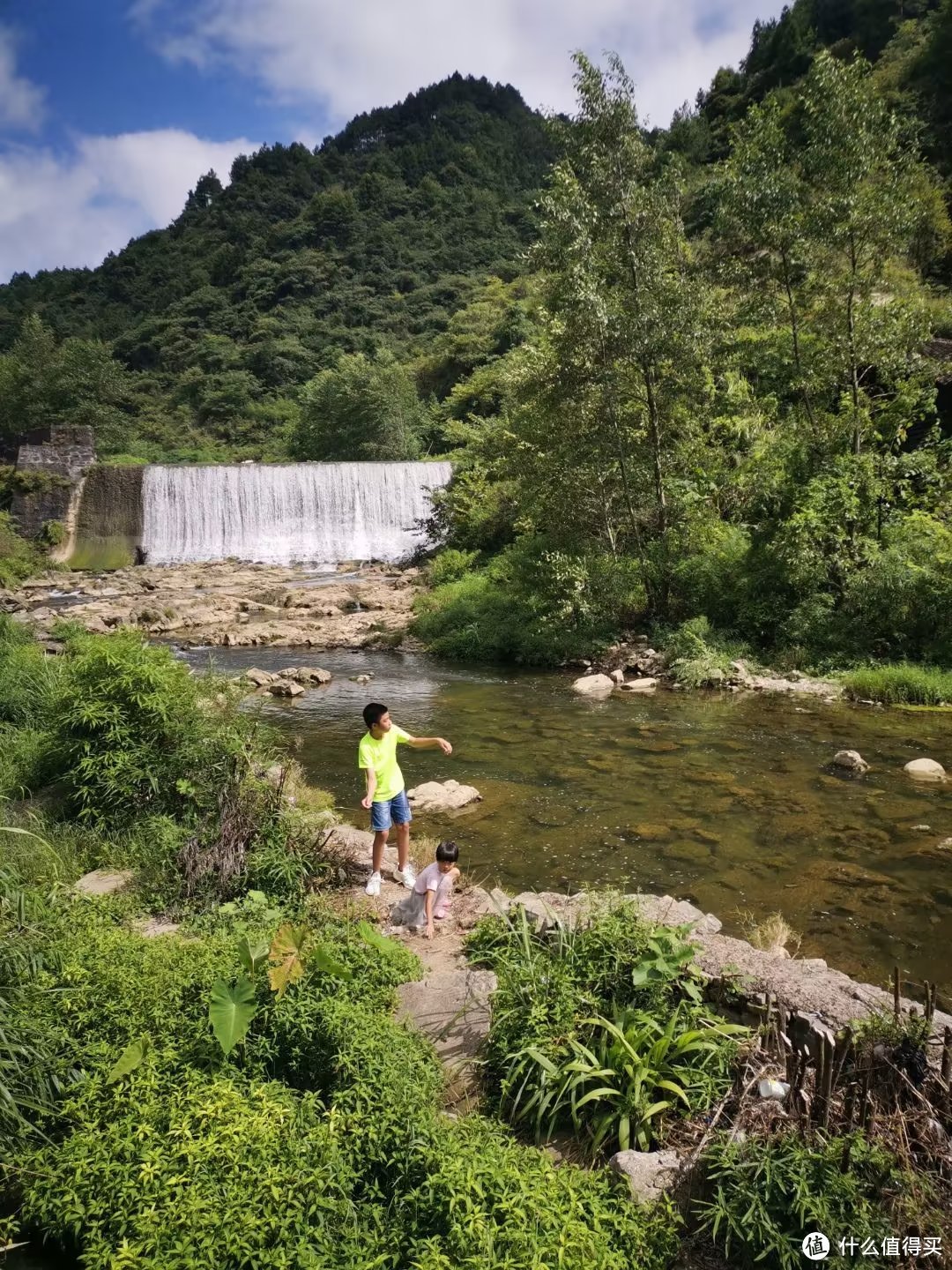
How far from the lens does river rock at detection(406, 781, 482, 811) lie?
24.9ft

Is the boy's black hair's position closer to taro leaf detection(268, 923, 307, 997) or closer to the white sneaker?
the white sneaker

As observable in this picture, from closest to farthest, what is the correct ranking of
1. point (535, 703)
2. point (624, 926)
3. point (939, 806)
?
point (624, 926) < point (939, 806) < point (535, 703)

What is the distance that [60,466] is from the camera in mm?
29344

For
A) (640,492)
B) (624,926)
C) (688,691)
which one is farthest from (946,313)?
(624,926)

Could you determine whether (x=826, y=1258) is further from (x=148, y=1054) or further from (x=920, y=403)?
(x=920, y=403)

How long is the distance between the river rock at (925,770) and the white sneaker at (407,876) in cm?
542

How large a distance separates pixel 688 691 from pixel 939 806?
5.00m

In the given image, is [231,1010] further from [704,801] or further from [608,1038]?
[704,801]

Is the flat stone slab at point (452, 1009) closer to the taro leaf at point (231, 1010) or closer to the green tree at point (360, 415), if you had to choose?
the taro leaf at point (231, 1010)

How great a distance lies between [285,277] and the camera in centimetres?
6750

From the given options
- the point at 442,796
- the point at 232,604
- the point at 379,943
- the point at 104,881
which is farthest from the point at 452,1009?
the point at 232,604

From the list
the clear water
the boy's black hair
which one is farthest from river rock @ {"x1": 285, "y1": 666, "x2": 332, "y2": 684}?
the boy's black hair

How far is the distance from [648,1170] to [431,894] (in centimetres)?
224

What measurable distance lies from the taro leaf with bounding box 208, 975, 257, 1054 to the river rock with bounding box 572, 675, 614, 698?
9.12m
